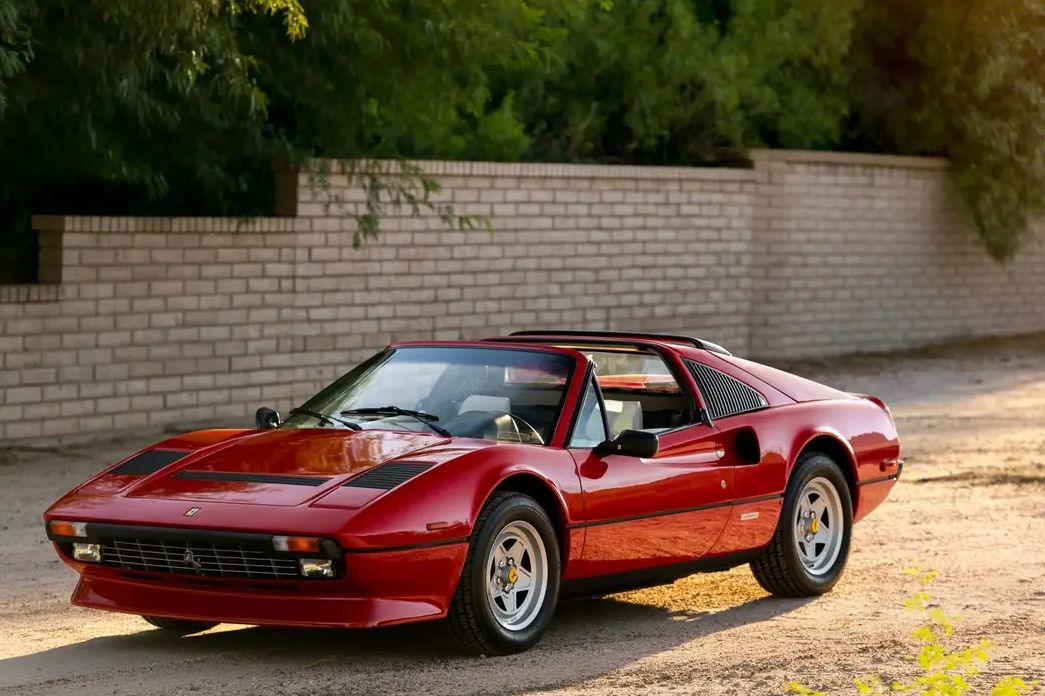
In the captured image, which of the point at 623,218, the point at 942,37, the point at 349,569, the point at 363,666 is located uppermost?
the point at 942,37

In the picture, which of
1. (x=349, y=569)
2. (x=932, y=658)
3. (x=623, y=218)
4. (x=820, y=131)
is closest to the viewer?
(x=932, y=658)

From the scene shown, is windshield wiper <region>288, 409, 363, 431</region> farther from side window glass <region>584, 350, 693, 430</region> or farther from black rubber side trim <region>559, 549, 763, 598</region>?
side window glass <region>584, 350, 693, 430</region>

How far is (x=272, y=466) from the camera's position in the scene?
24.3 feet

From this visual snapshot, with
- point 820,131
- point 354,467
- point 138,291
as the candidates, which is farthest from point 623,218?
point 354,467

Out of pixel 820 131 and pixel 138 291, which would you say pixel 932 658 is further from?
pixel 820 131

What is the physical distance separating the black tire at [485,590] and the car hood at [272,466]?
0.37 metres

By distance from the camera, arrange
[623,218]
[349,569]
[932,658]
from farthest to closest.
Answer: [623,218] < [349,569] < [932,658]

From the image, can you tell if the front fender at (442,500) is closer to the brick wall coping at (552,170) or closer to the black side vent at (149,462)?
the black side vent at (149,462)

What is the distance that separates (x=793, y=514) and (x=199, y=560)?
327 cm

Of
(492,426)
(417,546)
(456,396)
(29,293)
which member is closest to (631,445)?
(492,426)

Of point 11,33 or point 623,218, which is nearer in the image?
point 11,33

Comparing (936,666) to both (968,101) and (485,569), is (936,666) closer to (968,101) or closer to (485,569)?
(485,569)

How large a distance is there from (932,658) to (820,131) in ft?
63.4

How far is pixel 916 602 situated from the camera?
5547mm
